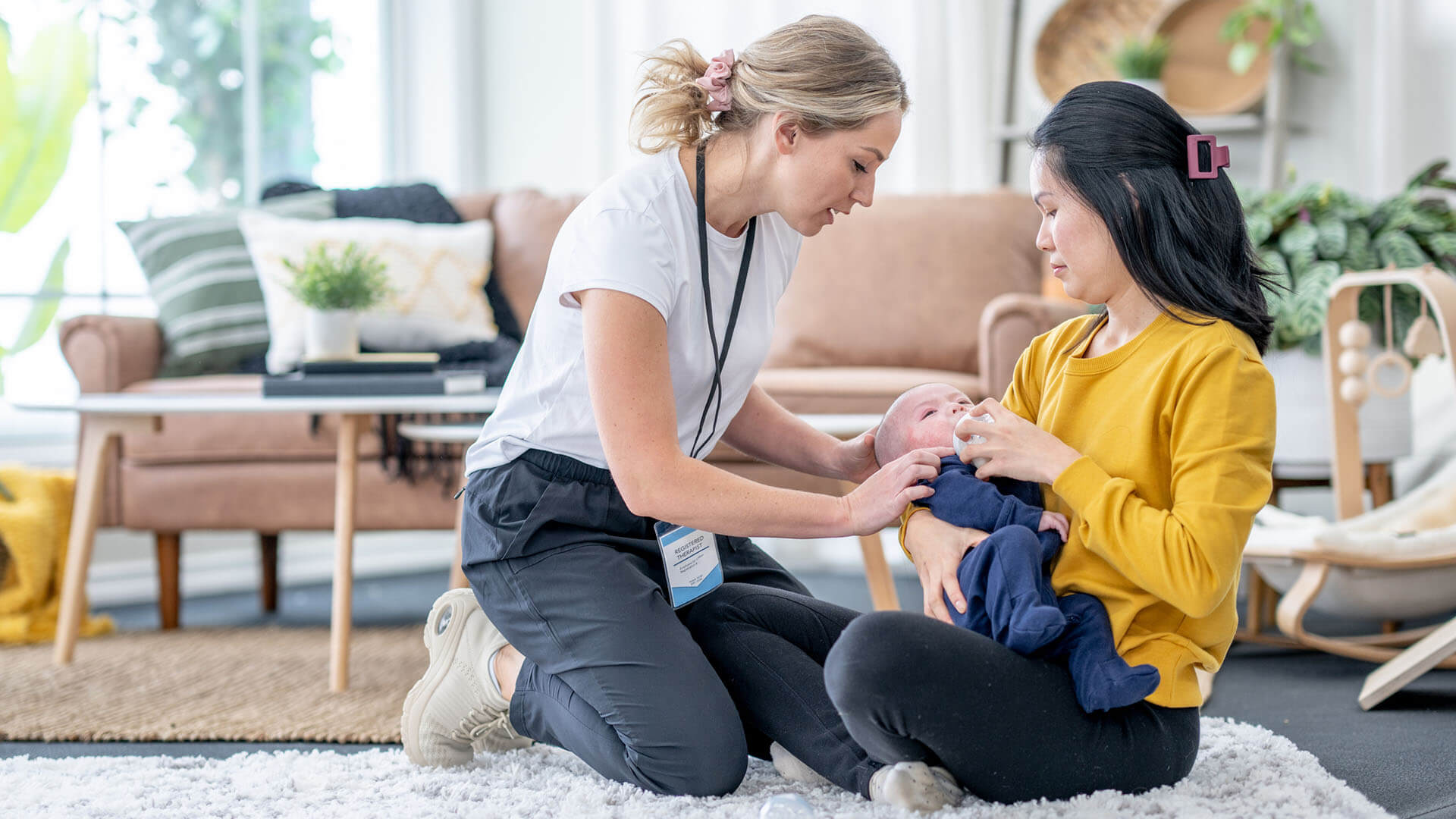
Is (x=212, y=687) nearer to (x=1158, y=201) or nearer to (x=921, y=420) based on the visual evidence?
(x=921, y=420)

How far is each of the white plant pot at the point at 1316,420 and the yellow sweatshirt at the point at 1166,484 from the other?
1.38 meters

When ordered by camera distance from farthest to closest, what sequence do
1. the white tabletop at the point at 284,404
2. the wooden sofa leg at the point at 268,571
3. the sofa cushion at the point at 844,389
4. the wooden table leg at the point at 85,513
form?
the wooden sofa leg at the point at 268,571, the sofa cushion at the point at 844,389, the wooden table leg at the point at 85,513, the white tabletop at the point at 284,404

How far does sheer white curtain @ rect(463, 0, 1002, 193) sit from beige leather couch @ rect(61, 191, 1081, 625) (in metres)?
0.65

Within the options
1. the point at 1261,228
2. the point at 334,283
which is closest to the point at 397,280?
the point at 334,283

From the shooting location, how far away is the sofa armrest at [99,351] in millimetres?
2600

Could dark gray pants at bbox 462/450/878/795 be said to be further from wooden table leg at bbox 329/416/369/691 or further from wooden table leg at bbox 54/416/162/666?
wooden table leg at bbox 54/416/162/666

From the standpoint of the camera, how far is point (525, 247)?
3152mm

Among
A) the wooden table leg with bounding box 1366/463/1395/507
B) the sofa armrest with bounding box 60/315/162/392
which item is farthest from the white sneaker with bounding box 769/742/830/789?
the sofa armrest with bounding box 60/315/162/392

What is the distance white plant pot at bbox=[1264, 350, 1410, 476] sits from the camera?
2.41m

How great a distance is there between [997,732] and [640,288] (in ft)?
1.88

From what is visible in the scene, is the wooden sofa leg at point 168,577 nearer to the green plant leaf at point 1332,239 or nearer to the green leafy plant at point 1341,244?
the green leafy plant at point 1341,244

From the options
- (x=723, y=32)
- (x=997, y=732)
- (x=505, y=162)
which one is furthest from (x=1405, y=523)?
(x=505, y=162)

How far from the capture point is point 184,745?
1.75 m

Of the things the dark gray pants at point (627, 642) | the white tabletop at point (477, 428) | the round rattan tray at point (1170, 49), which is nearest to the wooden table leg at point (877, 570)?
the white tabletop at point (477, 428)
